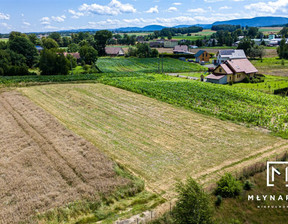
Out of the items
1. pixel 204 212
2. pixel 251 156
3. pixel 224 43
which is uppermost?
pixel 224 43

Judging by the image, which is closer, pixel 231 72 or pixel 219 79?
pixel 219 79

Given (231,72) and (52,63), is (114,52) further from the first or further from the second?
(231,72)

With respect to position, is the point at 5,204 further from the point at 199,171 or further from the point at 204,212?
the point at 199,171

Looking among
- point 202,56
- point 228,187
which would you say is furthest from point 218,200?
point 202,56

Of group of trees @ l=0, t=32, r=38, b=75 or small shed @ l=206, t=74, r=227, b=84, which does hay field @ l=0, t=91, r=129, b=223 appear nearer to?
small shed @ l=206, t=74, r=227, b=84

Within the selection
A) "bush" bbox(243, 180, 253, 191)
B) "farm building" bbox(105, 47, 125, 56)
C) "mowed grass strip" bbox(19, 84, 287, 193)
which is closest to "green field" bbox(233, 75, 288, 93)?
"mowed grass strip" bbox(19, 84, 287, 193)

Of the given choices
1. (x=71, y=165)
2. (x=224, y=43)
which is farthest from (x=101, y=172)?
(x=224, y=43)
